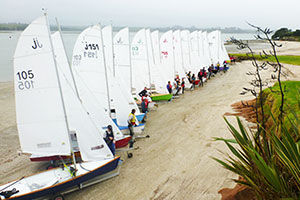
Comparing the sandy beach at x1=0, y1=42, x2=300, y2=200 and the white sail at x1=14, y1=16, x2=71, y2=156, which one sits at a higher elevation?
the white sail at x1=14, y1=16, x2=71, y2=156

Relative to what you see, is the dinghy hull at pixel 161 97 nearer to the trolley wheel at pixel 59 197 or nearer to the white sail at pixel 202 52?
the trolley wheel at pixel 59 197

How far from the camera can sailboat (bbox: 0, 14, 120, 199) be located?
21.0 feet

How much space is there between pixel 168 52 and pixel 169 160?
1382 centimetres

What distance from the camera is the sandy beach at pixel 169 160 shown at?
692 centimetres

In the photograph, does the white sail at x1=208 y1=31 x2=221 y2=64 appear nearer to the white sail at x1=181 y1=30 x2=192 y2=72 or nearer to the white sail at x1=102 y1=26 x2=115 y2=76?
the white sail at x1=181 y1=30 x2=192 y2=72

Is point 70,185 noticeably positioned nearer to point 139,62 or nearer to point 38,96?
point 38,96

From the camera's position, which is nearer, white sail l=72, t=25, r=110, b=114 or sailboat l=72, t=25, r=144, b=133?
sailboat l=72, t=25, r=144, b=133

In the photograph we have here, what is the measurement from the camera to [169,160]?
28.2 feet

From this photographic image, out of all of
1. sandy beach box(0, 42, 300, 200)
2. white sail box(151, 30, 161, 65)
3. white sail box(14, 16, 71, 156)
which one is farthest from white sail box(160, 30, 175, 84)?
white sail box(14, 16, 71, 156)

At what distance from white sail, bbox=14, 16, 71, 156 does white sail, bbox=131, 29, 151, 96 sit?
9.42 metres

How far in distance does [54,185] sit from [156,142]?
477cm

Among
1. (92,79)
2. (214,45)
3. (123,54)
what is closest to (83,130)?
(92,79)

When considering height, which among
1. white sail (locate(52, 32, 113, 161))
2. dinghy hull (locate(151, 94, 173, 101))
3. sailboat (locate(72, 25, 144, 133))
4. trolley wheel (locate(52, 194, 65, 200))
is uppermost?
sailboat (locate(72, 25, 144, 133))

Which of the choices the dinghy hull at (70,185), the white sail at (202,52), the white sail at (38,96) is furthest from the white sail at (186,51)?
the white sail at (38,96)
